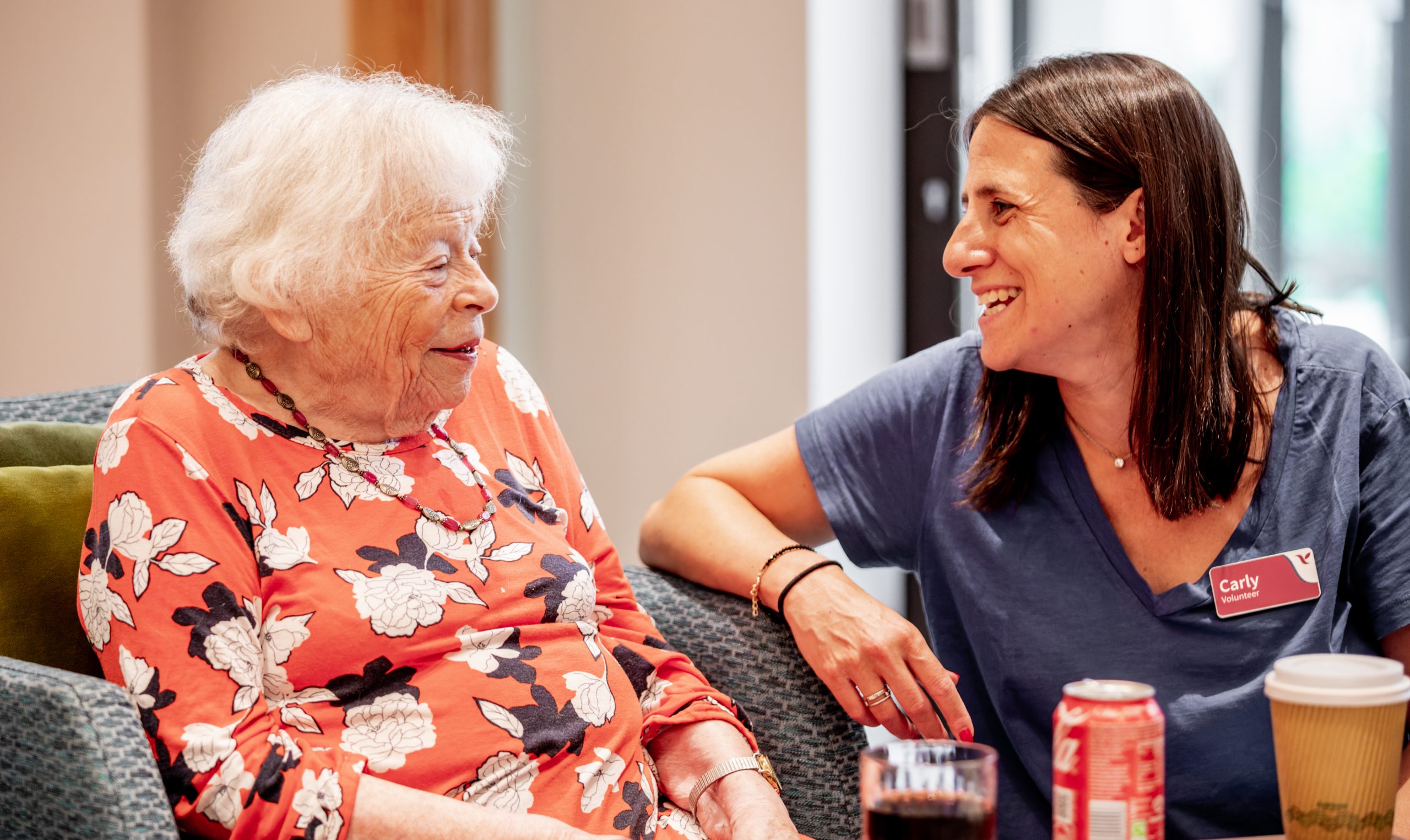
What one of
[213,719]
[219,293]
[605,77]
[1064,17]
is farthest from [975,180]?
[1064,17]

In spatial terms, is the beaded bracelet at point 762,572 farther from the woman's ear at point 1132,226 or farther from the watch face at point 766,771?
the woman's ear at point 1132,226

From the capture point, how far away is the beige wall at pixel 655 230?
2646 mm

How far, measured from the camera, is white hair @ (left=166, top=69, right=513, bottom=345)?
1359 millimetres

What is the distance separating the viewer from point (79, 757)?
1067 mm

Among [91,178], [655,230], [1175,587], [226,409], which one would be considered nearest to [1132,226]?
[1175,587]

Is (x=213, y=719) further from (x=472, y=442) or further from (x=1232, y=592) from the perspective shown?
(x=1232, y=592)

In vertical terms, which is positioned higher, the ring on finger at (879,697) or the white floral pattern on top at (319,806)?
the white floral pattern on top at (319,806)

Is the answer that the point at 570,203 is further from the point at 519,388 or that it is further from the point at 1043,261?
the point at 1043,261

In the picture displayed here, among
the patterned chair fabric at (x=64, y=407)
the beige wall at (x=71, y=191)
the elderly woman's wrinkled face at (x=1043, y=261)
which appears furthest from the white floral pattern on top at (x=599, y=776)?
the beige wall at (x=71, y=191)

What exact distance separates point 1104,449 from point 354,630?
917 mm

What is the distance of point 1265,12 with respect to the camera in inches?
139

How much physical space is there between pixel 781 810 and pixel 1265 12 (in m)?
3.01

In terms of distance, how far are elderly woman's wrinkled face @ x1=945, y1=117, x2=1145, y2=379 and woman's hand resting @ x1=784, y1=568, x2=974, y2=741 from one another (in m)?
0.33

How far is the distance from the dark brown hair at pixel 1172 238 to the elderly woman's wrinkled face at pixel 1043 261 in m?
0.02
